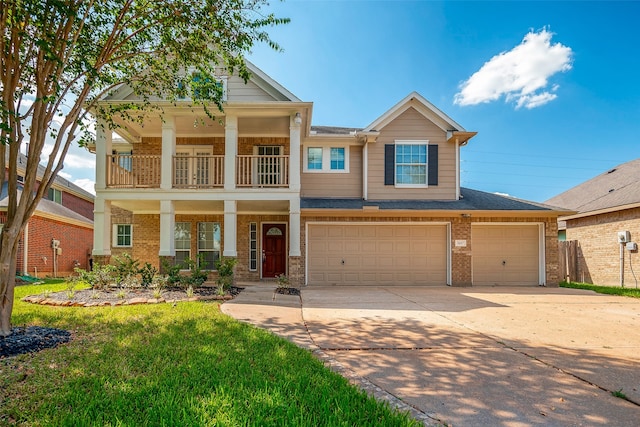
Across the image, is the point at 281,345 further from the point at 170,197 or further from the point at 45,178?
the point at 170,197

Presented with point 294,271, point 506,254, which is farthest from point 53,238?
point 506,254

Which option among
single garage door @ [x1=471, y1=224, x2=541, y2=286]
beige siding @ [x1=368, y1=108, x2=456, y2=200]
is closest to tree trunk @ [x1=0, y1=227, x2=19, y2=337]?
beige siding @ [x1=368, y1=108, x2=456, y2=200]

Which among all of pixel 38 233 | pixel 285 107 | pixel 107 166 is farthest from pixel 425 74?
pixel 38 233

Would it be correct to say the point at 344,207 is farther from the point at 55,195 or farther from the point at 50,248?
the point at 55,195

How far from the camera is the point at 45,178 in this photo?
5215 mm

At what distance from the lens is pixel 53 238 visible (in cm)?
1566

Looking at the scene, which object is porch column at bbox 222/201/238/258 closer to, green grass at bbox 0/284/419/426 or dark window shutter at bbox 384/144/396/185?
green grass at bbox 0/284/419/426

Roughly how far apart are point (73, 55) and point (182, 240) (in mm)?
7547

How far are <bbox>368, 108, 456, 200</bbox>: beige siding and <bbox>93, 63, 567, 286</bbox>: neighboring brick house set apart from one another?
4 centimetres

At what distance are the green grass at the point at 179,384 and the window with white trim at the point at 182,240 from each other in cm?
780

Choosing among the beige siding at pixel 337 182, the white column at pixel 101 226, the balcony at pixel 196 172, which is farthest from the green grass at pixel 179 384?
the beige siding at pixel 337 182

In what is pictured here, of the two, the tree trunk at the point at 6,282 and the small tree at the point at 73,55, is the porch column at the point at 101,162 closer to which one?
the small tree at the point at 73,55

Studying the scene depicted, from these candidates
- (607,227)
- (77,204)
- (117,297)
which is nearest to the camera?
(117,297)

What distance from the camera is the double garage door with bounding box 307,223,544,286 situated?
1228 cm
